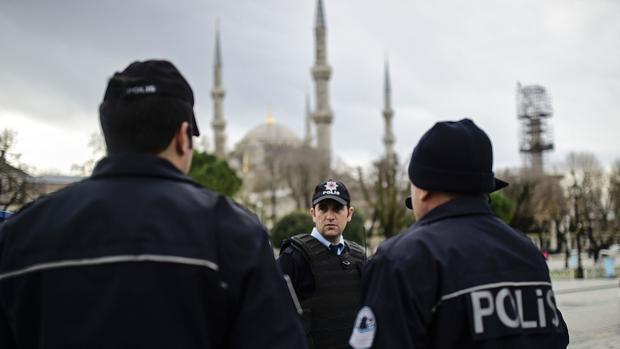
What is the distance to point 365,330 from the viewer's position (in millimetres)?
2139

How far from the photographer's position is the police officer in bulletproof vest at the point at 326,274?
4270 mm

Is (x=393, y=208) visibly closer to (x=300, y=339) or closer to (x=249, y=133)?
(x=300, y=339)

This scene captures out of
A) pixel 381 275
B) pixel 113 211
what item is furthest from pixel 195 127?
pixel 381 275

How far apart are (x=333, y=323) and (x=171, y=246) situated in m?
2.65

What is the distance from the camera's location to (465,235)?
230 centimetres

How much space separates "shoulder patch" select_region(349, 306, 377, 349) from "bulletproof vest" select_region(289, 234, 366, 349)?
2103 mm

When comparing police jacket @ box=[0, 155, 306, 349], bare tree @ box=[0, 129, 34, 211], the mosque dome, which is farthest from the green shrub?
the mosque dome

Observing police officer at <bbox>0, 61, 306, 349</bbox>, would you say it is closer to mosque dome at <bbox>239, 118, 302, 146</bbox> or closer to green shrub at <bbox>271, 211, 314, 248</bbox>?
green shrub at <bbox>271, 211, 314, 248</bbox>

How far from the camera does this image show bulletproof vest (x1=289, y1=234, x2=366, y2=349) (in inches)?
168

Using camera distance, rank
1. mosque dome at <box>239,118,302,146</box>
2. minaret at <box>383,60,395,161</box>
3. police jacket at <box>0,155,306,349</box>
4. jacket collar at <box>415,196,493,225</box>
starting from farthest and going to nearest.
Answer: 1. mosque dome at <box>239,118,302,146</box>
2. minaret at <box>383,60,395,161</box>
3. jacket collar at <box>415,196,493,225</box>
4. police jacket at <box>0,155,306,349</box>

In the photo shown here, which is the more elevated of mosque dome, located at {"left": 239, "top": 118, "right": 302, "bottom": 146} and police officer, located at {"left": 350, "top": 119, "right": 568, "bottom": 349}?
mosque dome, located at {"left": 239, "top": 118, "right": 302, "bottom": 146}

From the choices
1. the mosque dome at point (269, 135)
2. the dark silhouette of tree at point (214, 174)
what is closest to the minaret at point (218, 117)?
the mosque dome at point (269, 135)

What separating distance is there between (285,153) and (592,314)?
49703mm

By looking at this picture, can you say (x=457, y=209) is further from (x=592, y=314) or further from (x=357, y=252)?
(x=592, y=314)
